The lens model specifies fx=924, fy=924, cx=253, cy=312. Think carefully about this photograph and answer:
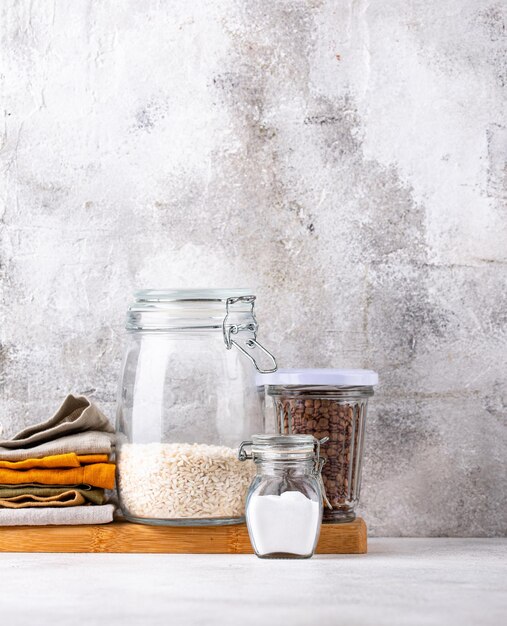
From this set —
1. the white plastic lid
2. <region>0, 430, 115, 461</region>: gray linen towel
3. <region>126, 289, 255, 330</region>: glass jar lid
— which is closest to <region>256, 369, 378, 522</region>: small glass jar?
the white plastic lid

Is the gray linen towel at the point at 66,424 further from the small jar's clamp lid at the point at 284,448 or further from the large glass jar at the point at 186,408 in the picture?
the small jar's clamp lid at the point at 284,448

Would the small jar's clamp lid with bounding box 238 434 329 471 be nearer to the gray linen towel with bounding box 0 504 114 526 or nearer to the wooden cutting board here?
the wooden cutting board

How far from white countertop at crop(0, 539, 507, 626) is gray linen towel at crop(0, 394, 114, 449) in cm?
14

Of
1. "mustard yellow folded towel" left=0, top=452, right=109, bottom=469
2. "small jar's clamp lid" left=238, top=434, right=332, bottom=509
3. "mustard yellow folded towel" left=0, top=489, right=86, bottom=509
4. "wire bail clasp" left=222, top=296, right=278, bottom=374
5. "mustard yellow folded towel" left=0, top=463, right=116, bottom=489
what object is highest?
"wire bail clasp" left=222, top=296, right=278, bottom=374

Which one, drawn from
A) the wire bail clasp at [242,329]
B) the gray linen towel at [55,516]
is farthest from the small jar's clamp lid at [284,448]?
the gray linen towel at [55,516]

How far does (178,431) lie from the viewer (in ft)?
3.70

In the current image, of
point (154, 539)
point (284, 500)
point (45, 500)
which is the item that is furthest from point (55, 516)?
point (284, 500)

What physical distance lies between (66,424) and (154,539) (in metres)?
0.18

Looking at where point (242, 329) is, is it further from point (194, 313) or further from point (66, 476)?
point (66, 476)

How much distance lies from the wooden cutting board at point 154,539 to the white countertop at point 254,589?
0.05 ft

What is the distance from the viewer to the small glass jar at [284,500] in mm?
1038

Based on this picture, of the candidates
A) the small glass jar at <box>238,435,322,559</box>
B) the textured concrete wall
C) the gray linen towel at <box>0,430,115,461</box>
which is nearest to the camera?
the small glass jar at <box>238,435,322,559</box>

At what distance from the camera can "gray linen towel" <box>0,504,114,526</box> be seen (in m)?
1.12

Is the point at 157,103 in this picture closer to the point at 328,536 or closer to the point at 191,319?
the point at 191,319
